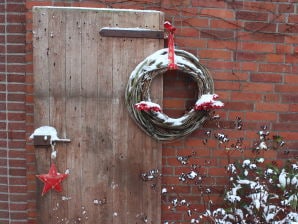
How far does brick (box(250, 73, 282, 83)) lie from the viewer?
3.16m

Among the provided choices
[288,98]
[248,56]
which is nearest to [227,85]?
[248,56]

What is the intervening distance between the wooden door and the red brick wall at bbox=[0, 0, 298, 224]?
15 centimetres

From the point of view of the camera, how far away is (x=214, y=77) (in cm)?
314

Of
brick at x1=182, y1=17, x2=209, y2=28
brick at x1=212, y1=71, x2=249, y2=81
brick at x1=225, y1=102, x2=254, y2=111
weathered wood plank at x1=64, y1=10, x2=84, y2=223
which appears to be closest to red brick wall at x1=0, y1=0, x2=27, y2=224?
weathered wood plank at x1=64, y1=10, x2=84, y2=223

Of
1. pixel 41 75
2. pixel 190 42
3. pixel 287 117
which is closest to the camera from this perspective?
pixel 41 75

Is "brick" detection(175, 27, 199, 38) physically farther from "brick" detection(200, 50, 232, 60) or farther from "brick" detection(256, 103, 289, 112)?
"brick" detection(256, 103, 289, 112)

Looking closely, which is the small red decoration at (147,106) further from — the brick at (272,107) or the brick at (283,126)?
the brick at (283,126)

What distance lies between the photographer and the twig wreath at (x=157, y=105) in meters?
2.95

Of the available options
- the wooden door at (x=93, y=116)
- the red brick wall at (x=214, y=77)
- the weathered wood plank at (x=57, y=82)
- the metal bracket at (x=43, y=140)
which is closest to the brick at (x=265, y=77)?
the red brick wall at (x=214, y=77)

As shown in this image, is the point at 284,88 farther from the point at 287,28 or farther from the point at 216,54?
the point at 216,54

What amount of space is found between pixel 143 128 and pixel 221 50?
90cm

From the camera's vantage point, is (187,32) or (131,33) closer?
(131,33)

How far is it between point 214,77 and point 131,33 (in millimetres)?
763

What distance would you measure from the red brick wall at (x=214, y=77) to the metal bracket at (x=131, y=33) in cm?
20
